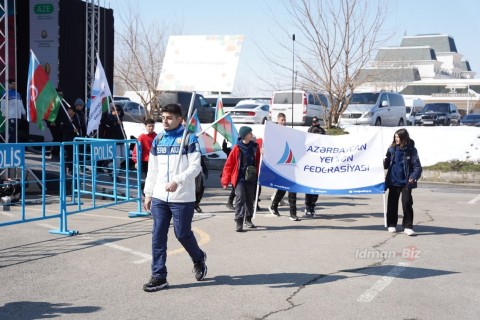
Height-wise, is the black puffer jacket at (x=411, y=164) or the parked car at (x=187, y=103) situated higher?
the parked car at (x=187, y=103)

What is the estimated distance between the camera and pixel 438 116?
35.1 metres

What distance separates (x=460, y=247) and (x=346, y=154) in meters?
2.69

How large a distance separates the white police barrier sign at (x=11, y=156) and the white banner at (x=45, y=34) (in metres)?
11.5

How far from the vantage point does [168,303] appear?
6.25 meters

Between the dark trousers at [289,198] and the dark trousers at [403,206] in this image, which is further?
the dark trousers at [289,198]

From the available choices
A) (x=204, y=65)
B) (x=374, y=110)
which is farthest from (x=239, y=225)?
(x=374, y=110)

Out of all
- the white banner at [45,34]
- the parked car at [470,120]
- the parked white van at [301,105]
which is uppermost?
the white banner at [45,34]

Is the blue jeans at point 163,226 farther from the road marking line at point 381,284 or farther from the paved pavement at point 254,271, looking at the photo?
the road marking line at point 381,284

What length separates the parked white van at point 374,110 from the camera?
27516mm

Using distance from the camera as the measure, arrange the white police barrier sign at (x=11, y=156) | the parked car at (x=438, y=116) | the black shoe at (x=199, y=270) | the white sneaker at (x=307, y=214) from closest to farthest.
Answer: the black shoe at (x=199, y=270)
the white police barrier sign at (x=11, y=156)
the white sneaker at (x=307, y=214)
the parked car at (x=438, y=116)

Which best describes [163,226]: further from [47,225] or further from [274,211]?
[274,211]

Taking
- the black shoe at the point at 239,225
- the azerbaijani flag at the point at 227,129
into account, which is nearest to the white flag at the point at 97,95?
the azerbaijani flag at the point at 227,129

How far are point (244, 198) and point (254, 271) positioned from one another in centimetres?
280

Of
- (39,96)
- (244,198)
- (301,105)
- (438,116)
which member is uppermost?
(301,105)
